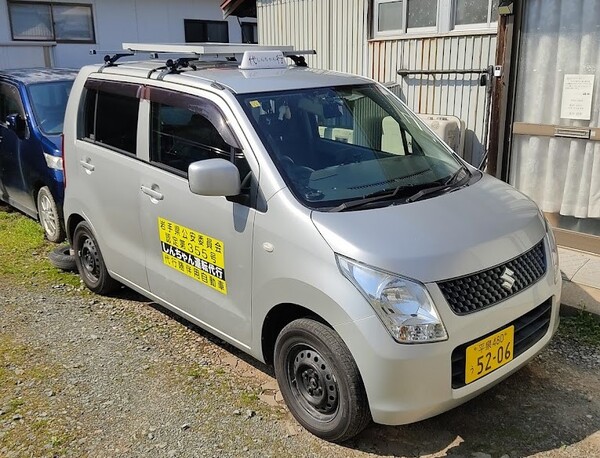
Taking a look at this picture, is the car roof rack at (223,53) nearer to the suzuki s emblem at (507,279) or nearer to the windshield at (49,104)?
the suzuki s emblem at (507,279)

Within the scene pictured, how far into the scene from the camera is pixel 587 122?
16.8 feet

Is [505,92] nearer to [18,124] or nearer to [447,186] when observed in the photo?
[447,186]

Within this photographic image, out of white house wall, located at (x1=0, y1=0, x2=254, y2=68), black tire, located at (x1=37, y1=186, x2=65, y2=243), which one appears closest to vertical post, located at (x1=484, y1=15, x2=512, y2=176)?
black tire, located at (x1=37, y1=186, x2=65, y2=243)

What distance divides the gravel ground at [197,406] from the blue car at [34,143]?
7.03 ft

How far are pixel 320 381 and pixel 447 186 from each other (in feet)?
4.38

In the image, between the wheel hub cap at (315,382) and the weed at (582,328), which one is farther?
the weed at (582,328)

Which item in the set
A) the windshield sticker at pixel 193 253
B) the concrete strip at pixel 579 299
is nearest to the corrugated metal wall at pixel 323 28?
the concrete strip at pixel 579 299

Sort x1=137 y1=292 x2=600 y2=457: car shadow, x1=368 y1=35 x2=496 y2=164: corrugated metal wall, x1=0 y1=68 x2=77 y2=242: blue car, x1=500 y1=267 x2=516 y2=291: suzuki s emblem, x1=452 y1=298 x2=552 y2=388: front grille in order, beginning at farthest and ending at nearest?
x1=0 y1=68 x2=77 y2=242: blue car < x1=368 y1=35 x2=496 y2=164: corrugated metal wall < x1=137 y1=292 x2=600 y2=457: car shadow < x1=500 y1=267 x2=516 y2=291: suzuki s emblem < x1=452 y1=298 x2=552 y2=388: front grille

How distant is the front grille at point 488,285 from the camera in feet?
8.80

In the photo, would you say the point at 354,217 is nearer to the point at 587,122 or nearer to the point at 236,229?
the point at 236,229

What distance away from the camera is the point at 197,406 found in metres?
3.36

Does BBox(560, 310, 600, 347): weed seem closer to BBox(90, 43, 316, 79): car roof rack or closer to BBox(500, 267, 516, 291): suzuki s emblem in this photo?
BBox(500, 267, 516, 291): suzuki s emblem

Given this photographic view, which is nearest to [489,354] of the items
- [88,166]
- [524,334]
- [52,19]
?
[524,334]

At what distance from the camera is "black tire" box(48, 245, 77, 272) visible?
5426 mm
